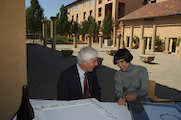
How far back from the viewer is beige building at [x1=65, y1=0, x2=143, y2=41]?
101 ft

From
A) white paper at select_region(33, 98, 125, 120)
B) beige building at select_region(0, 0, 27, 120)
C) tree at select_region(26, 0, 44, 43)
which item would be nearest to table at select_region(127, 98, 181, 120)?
white paper at select_region(33, 98, 125, 120)

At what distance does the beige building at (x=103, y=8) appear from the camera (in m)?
30.8

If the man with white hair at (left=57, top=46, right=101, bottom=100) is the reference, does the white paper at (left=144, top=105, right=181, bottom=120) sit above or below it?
below

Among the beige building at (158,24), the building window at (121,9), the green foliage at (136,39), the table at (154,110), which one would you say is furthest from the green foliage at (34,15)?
the table at (154,110)

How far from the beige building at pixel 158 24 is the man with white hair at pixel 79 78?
744 inches

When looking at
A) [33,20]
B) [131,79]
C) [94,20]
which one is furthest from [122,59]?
[94,20]

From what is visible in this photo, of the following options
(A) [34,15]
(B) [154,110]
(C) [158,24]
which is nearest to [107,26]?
(C) [158,24]

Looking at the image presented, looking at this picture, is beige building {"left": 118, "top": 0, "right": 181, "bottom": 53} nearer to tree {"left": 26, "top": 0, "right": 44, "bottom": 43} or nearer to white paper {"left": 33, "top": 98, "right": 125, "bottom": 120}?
tree {"left": 26, "top": 0, "right": 44, "bottom": 43}

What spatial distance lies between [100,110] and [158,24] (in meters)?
21.9

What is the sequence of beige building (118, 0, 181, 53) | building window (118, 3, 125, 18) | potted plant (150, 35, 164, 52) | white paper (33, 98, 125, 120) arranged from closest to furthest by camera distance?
white paper (33, 98, 125, 120) < beige building (118, 0, 181, 53) < potted plant (150, 35, 164, 52) < building window (118, 3, 125, 18)

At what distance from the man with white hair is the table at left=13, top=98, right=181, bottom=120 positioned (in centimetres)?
42

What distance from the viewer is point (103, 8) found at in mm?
32719

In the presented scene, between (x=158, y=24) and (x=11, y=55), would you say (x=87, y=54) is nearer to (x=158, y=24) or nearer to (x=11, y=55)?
(x=11, y=55)

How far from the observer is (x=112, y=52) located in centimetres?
1468
